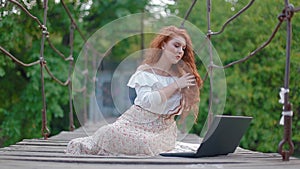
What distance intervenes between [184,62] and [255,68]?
2.50 metres

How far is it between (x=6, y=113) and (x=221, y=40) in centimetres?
178

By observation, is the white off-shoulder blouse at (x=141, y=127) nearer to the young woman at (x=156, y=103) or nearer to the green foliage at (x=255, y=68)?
the young woman at (x=156, y=103)

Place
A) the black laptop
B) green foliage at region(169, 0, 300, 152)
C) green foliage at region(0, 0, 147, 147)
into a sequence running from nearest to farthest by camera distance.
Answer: the black laptop → green foliage at region(169, 0, 300, 152) → green foliage at region(0, 0, 147, 147)

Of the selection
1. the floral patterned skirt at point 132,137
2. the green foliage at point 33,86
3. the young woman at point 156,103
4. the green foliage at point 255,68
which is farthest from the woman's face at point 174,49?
the green foliage at point 33,86

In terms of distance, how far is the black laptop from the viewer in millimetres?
1538

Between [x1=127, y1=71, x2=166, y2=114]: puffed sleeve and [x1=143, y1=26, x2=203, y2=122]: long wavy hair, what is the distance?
6 cm

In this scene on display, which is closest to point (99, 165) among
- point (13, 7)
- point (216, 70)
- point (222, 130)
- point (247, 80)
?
point (222, 130)

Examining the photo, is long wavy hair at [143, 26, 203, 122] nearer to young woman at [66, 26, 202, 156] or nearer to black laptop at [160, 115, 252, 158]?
young woman at [66, 26, 202, 156]

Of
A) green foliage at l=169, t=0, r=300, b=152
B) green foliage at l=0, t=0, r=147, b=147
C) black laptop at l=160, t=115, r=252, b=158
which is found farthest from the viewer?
green foliage at l=0, t=0, r=147, b=147

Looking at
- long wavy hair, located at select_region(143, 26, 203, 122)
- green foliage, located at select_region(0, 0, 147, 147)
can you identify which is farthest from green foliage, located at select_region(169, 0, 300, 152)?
long wavy hair, located at select_region(143, 26, 203, 122)

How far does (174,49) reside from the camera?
1740mm

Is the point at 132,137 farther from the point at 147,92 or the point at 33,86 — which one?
the point at 33,86

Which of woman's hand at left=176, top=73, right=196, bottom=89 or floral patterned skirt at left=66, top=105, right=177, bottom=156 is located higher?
woman's hand at left=176, top=73, right=196, bottom=89

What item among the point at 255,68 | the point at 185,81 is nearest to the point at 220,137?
the point at 185,81
